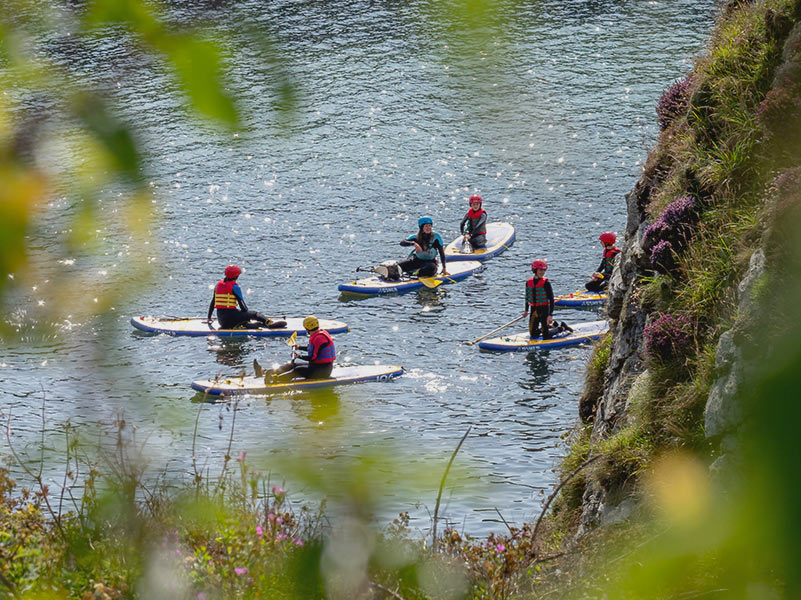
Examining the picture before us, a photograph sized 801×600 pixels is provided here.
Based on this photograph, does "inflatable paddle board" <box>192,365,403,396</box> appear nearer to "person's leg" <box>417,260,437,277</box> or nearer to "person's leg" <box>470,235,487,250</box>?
"person's leg" <box>417,260,437,277</box>

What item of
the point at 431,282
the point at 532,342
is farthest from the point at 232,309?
the point at 532,342

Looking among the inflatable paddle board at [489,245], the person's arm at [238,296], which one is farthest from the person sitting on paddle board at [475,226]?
the person's arm at [238,296]

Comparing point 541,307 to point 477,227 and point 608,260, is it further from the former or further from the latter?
point 477,227

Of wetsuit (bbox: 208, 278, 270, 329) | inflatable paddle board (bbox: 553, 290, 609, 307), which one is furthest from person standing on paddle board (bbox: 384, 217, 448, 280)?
wetsuit (bbox: 208, 278, 270, 329)

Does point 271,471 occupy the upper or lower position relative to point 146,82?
lower

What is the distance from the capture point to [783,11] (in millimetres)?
11711

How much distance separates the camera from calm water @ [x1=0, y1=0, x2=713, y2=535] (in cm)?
194

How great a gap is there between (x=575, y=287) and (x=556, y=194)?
25.5 feet

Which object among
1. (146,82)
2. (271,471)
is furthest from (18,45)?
(271,471)

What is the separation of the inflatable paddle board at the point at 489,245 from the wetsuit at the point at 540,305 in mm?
6075

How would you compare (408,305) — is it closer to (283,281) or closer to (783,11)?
(283,281)

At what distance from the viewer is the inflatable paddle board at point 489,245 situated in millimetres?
29375

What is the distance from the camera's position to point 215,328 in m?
24.8

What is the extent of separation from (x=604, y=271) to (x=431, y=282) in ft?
16.8
